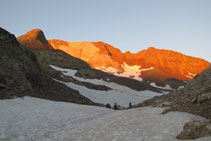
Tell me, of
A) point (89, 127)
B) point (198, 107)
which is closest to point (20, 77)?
point (89, 127)

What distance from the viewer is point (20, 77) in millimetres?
30453

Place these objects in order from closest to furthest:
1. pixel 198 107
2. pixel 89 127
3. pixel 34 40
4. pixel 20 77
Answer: pixel 89 127 → pixel 198 107 → pixel 20 77 → pixel 34 40

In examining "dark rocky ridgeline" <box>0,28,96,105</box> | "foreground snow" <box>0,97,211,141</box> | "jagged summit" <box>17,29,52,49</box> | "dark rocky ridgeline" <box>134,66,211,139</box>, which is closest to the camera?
"dark rocky ridgeline" <box>134,66,211,139</box>

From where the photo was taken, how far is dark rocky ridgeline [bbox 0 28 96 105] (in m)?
27.1

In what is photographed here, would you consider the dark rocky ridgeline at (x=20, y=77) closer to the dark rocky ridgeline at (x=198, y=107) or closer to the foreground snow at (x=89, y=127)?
the foreground snow at (x=89, y=127)

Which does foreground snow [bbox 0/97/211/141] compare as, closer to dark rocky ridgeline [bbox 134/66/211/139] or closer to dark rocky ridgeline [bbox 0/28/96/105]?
dark rocky ridgeline [bbox 134/66/211/139]

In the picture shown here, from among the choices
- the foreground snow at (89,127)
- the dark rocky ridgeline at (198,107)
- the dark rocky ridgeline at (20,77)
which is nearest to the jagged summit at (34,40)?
the dark rocky ridgeline at (20,77)

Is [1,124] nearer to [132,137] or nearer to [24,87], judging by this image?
[132,137]

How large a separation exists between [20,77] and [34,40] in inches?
3376

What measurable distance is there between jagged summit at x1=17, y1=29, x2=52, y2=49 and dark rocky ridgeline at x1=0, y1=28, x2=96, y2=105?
229 ft

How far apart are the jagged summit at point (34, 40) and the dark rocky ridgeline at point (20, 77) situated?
229ft

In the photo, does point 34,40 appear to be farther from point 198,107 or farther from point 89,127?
point 198,107

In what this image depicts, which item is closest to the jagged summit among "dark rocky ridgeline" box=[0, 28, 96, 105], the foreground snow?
"dark rocky ridgeline" box=[0, 28, 96, 105]

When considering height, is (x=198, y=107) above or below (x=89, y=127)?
above
